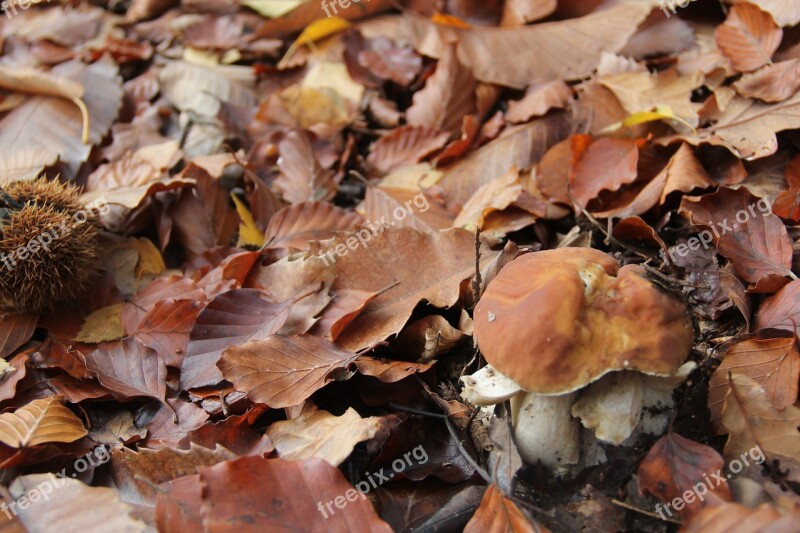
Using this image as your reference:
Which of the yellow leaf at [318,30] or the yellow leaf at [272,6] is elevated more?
the yellow leaf at [272,6]

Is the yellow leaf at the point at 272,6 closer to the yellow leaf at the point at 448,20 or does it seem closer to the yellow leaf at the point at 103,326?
the yellow leaf at the point at 448,20

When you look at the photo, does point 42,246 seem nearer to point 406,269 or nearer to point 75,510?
point 75,510

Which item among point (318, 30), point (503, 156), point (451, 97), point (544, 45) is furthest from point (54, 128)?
point (544, 45)

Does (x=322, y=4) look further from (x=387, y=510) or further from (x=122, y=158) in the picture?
(x=387, y=510)

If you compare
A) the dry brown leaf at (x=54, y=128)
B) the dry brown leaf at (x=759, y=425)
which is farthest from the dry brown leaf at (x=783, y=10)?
the dry brown leaf at (x=54, y=128)

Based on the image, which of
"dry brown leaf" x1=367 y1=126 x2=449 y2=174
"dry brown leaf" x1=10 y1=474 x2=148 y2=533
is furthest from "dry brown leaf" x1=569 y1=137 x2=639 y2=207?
"dry brown leaf" x1=10 y1=474 x2=148 y2=533

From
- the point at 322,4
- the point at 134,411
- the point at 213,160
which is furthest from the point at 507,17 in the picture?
the point at 134,411
